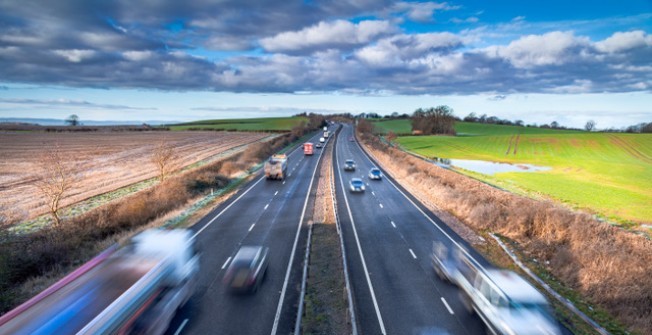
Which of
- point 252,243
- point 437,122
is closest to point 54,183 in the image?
point 252,243

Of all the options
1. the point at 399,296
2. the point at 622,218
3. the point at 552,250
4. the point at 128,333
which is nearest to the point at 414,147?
the point at 622,218

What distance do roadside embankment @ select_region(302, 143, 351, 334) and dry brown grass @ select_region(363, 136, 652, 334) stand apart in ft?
33.5

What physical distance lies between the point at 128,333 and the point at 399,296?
1010 centimetres

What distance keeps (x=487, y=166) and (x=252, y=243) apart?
53285 mm

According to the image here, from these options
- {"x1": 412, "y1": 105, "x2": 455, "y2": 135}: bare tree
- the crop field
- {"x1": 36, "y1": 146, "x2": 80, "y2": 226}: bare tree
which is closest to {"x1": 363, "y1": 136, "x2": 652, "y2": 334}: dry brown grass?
{"x1": 36, "y1": 146, "x2": 80, "y2": 226}: bare tree

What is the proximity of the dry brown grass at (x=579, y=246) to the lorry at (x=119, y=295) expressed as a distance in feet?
53.5

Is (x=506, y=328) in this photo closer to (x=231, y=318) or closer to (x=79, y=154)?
(x=231, y=318)

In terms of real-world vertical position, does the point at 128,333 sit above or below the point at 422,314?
above

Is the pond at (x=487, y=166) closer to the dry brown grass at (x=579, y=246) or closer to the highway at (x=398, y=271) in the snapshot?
the dry brown grass at (x=579, y=246)

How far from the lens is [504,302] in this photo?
11.1 metres

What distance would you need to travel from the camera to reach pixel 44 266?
16.2 m

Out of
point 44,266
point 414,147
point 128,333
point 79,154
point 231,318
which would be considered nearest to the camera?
point 128,333

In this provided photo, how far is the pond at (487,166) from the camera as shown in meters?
56.3

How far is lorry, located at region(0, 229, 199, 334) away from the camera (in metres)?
8.38
